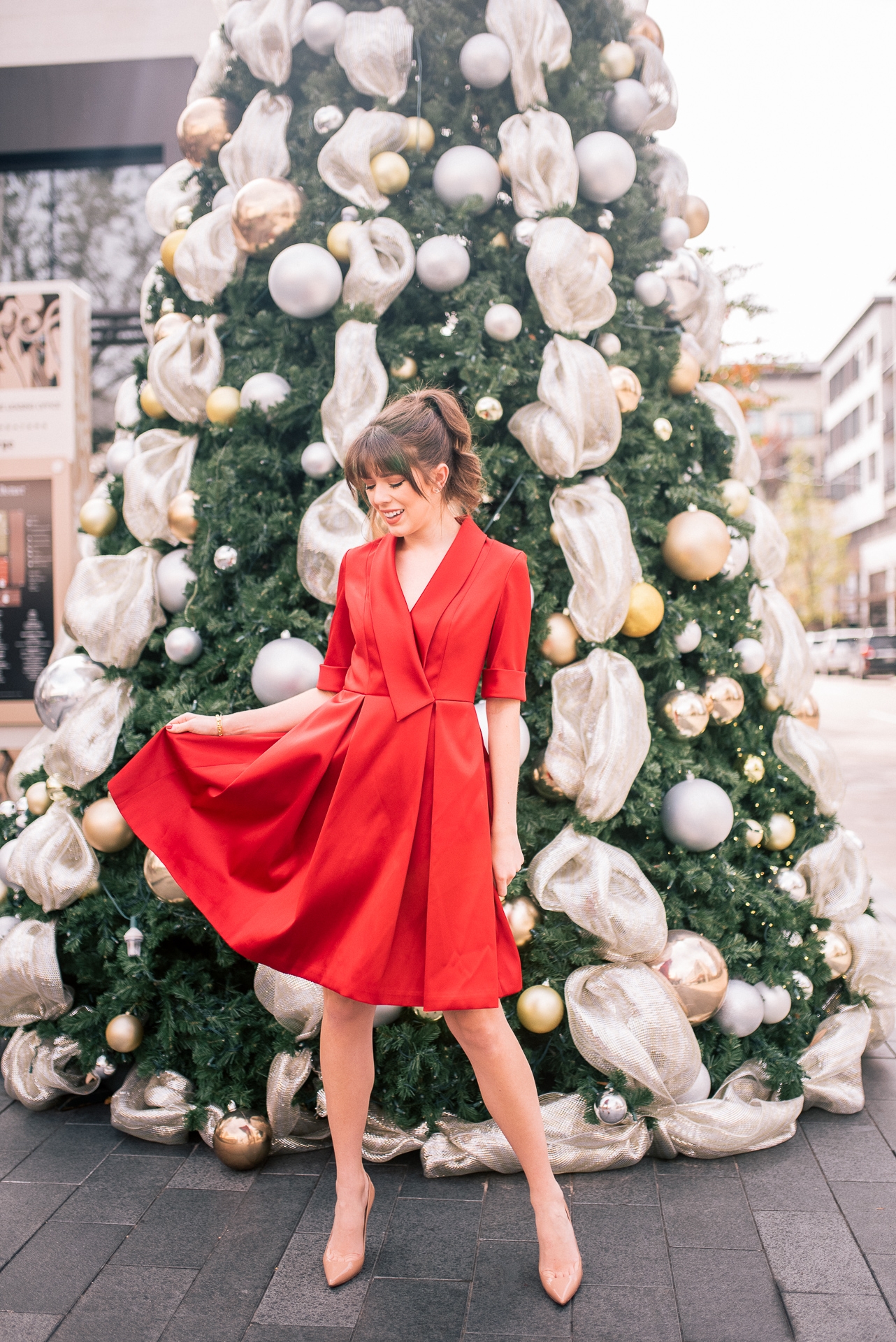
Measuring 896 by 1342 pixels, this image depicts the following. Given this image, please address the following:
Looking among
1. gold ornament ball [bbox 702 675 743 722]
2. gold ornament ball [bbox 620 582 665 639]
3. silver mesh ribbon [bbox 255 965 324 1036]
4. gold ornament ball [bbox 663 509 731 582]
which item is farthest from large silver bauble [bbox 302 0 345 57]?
silver mesh ribbon [bbox 255 965 324 1036]

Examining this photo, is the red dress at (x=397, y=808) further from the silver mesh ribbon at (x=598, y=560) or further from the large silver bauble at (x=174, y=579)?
the large silver bauble at (x=174, y=579)

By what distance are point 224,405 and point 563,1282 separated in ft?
8.35

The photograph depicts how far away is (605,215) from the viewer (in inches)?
126

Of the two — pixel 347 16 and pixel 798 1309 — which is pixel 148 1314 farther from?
pixel 347 16

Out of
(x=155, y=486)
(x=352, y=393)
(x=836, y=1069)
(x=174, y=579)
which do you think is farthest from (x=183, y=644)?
(x=836, y=1069)

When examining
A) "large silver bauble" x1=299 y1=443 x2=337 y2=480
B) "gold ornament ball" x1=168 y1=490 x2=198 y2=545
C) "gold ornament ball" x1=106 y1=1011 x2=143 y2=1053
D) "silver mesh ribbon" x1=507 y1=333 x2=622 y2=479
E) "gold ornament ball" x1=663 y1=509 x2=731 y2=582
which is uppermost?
"silver mesh ribbon" x1=507 y1=333 x2=622 y2=479

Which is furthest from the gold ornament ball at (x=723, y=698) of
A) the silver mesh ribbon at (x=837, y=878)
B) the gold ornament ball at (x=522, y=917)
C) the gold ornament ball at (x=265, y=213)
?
the gold ornament ball at (x=265, y=213)

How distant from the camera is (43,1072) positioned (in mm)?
3072

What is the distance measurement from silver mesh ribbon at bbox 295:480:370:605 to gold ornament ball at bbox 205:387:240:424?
1.40 ft

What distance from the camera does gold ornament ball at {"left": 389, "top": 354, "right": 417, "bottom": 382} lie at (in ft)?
10.0

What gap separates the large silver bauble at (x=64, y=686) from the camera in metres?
3.30

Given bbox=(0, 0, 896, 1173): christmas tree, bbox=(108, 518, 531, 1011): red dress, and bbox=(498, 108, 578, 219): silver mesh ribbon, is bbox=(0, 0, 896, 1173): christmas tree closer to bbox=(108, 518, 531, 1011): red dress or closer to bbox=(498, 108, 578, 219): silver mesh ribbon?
bbox=(498, 108, 578, 219): silver mesh ribbon

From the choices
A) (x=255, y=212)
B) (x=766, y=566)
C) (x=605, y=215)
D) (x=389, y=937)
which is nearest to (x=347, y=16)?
(x=255, y=212)

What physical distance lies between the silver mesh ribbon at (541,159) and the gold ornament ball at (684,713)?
5.05 ft
